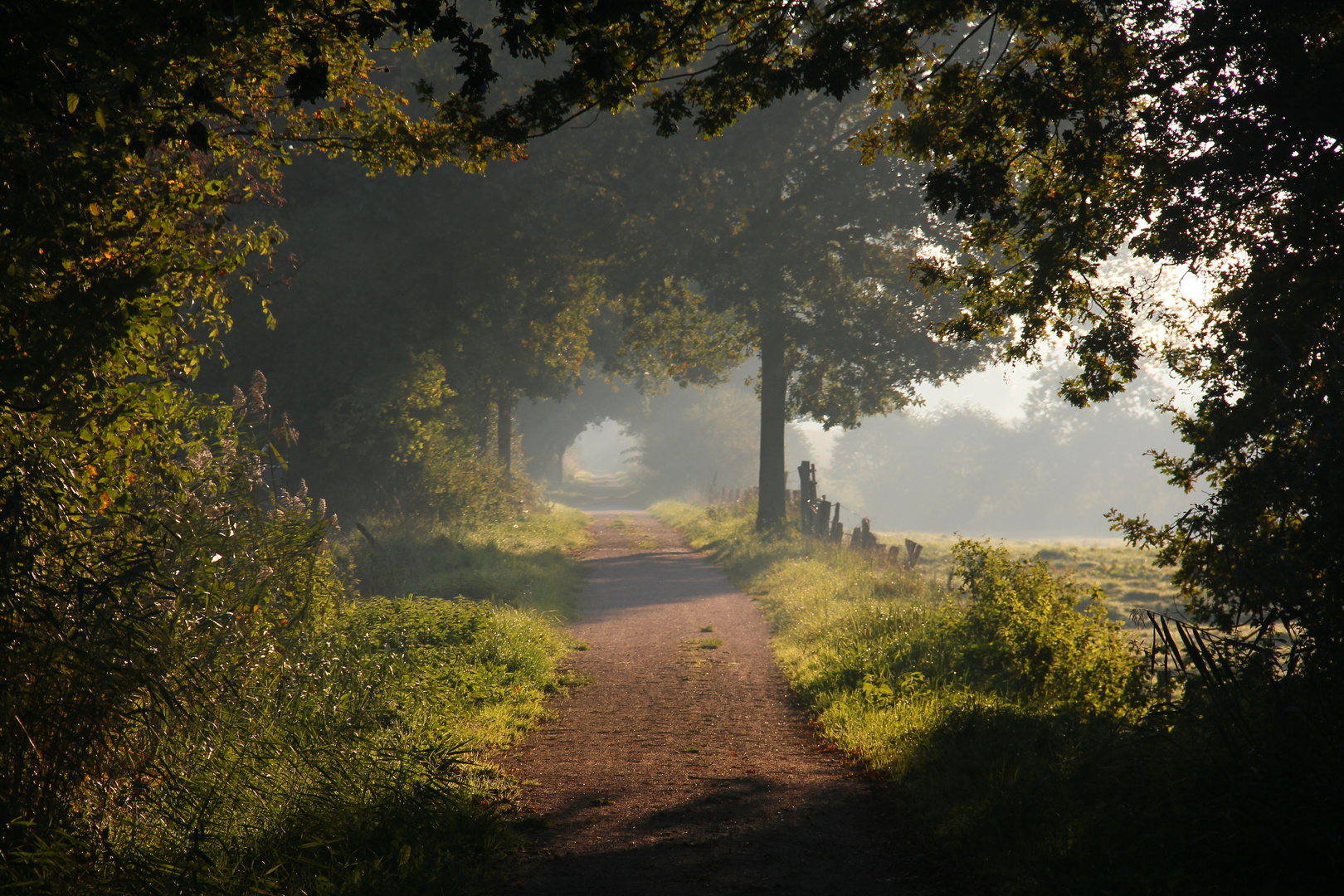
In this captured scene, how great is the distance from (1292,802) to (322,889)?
4658 millimetres

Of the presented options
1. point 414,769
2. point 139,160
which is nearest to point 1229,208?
point 414,769

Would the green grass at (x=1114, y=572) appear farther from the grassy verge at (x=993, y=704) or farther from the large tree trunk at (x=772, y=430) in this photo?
the grassy verge at (x=993, y=704)

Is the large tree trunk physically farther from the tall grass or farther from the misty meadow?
the tall grass

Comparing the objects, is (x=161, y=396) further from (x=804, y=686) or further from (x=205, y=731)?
(x=804, y=686)

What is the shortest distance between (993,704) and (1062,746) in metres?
1.34

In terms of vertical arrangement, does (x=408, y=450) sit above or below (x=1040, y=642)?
above

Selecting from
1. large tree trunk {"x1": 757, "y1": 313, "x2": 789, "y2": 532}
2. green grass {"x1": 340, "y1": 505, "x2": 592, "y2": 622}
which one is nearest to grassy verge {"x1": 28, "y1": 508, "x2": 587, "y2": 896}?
green grass {"x1": 340, "y1": 505, "x2": 592, "y2": 622}

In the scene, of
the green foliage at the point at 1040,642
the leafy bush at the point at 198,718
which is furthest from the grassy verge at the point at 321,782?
the green foliage at the point at 1040,642

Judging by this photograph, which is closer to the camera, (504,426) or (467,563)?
(467,563)

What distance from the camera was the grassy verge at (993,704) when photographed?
461cm

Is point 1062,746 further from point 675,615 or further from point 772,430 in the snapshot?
point 772,430

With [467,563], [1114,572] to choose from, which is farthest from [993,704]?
[467,563]

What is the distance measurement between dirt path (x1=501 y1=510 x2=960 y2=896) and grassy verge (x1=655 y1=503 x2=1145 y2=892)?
1.29ft

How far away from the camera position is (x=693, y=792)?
19.2ft
